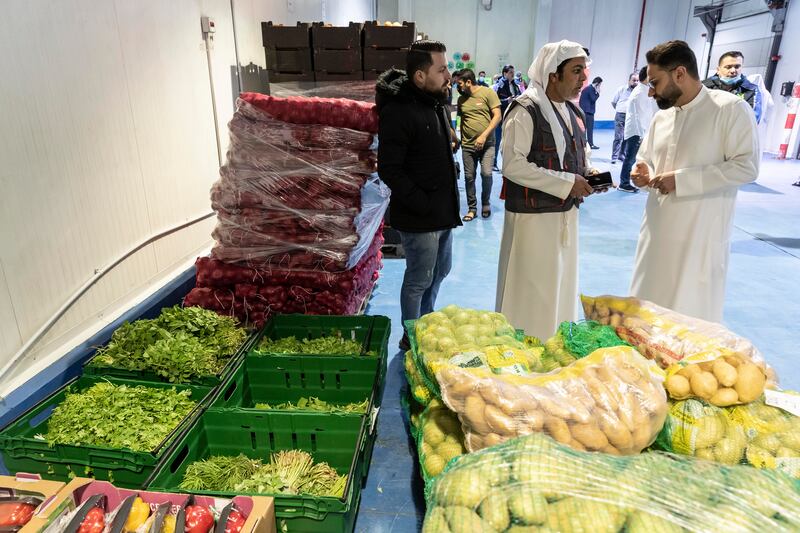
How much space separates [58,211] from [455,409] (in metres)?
2.08

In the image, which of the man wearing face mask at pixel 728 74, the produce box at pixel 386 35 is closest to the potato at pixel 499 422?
the produce box at pixel 386 35

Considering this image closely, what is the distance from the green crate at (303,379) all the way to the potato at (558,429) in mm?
1250

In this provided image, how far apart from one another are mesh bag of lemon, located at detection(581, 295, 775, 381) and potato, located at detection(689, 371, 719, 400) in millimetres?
98

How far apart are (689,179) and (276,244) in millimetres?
2320

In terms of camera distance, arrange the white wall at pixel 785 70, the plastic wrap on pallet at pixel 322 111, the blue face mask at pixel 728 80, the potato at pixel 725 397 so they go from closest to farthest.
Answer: the potato at pixel 725 397 < the plastic wrap on pallet at pixel 322 111 < the blue face mask at pixel 728 80 < the white wall at pixel 785 70

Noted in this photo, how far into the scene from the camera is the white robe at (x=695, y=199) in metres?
2.57

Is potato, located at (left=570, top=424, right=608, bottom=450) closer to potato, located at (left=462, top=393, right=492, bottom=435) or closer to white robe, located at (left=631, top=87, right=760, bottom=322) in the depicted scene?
potato, located at (left=462, top=393, right=492, bottom=435)

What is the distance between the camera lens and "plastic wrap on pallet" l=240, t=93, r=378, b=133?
2988mm

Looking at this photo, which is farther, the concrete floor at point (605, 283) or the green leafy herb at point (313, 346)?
the green leafy herb at point (313, 346)

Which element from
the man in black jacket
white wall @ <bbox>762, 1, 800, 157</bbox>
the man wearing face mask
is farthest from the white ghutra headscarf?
white wall @ <bbox>762, 1, 800, 157</bbox>

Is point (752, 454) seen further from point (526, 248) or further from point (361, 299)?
point (361, 299)

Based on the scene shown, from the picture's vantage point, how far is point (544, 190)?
8.68 feet

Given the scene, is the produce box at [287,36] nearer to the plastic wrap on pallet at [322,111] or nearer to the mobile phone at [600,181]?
the plastic wrap on pallet at [322,111]

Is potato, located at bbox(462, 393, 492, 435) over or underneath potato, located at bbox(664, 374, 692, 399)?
underneath
